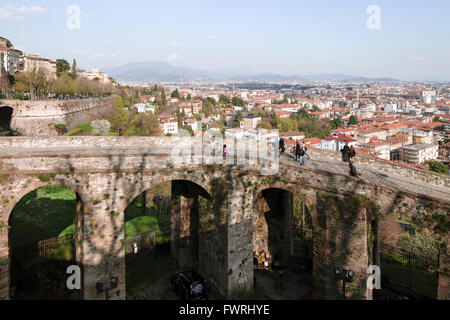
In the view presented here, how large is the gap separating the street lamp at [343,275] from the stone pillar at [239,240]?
3.83 m

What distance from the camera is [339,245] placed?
1314 cm

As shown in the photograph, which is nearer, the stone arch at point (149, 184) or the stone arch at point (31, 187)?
the stone arch at point (31, 187)

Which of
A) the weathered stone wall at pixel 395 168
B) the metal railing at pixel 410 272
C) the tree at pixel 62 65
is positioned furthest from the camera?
the tree at pixel 62 65

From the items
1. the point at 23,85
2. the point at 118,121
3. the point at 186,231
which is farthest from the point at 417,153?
the point at 186,231

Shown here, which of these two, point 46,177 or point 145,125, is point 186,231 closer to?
point 46,177

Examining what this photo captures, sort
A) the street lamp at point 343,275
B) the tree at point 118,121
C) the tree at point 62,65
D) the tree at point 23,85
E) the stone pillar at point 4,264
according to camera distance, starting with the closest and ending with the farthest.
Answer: the stone pillar at point 4,264, the street lamp at point 343,275, the tree at point 23,85, the tree at point 118,121, the tree at point 62,65

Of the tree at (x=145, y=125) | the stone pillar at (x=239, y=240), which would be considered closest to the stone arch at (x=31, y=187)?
the stone pillar at (x=239, y=240)

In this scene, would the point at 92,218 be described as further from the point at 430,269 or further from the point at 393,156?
the point at 393,156

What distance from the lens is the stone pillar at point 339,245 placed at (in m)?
12.6

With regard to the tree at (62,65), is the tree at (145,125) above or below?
below

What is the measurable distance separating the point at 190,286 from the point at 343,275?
605 cm

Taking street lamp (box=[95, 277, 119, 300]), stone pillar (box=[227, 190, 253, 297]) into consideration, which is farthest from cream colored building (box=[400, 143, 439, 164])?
street lamp (box=[95, 277, 119, 300])

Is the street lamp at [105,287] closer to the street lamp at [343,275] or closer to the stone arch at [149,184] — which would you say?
the stone arch at [149,184]

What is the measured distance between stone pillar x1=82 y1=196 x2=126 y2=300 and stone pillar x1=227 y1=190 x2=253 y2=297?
4412mm
